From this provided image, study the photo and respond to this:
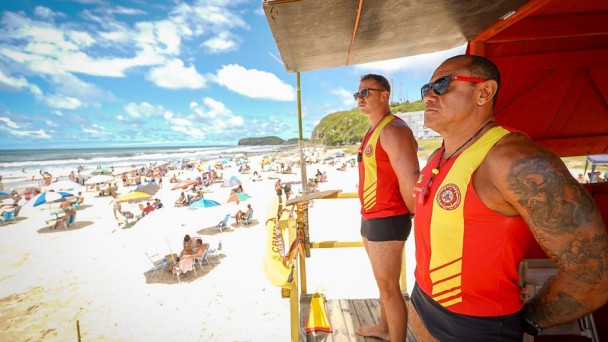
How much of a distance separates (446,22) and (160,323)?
27.8 ft

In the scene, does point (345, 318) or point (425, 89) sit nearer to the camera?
point (425, 89)

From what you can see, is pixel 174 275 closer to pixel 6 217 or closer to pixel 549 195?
pixel 549 195

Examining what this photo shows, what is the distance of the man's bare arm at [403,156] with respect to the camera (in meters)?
2.16

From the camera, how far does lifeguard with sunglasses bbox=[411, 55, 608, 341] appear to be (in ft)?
3.62

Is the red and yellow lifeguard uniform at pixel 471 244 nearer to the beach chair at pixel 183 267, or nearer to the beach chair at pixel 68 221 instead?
the beach chair at pixel 183 267

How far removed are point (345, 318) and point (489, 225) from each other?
2.54 metres

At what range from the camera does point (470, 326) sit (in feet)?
4.41

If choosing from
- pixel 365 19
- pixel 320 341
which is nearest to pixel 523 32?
pixel 365 19

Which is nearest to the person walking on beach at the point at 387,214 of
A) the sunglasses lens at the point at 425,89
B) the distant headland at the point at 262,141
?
the sunglasses lens at the point at 425,89

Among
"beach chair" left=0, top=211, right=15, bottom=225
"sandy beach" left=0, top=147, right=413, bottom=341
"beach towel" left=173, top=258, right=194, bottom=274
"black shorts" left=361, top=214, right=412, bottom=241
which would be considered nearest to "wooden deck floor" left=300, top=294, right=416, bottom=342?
"black shorts" left=361, top=214, right=412, bottom=241

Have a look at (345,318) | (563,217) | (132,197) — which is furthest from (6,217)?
(563,217)

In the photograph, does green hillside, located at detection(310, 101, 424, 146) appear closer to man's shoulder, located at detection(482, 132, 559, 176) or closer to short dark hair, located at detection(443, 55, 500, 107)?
short dark hair, located at detection(443, 55, 500, 107)

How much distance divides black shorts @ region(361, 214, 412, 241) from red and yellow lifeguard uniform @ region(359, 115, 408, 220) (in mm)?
45

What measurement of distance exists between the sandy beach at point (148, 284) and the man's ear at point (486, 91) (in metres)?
6.36
